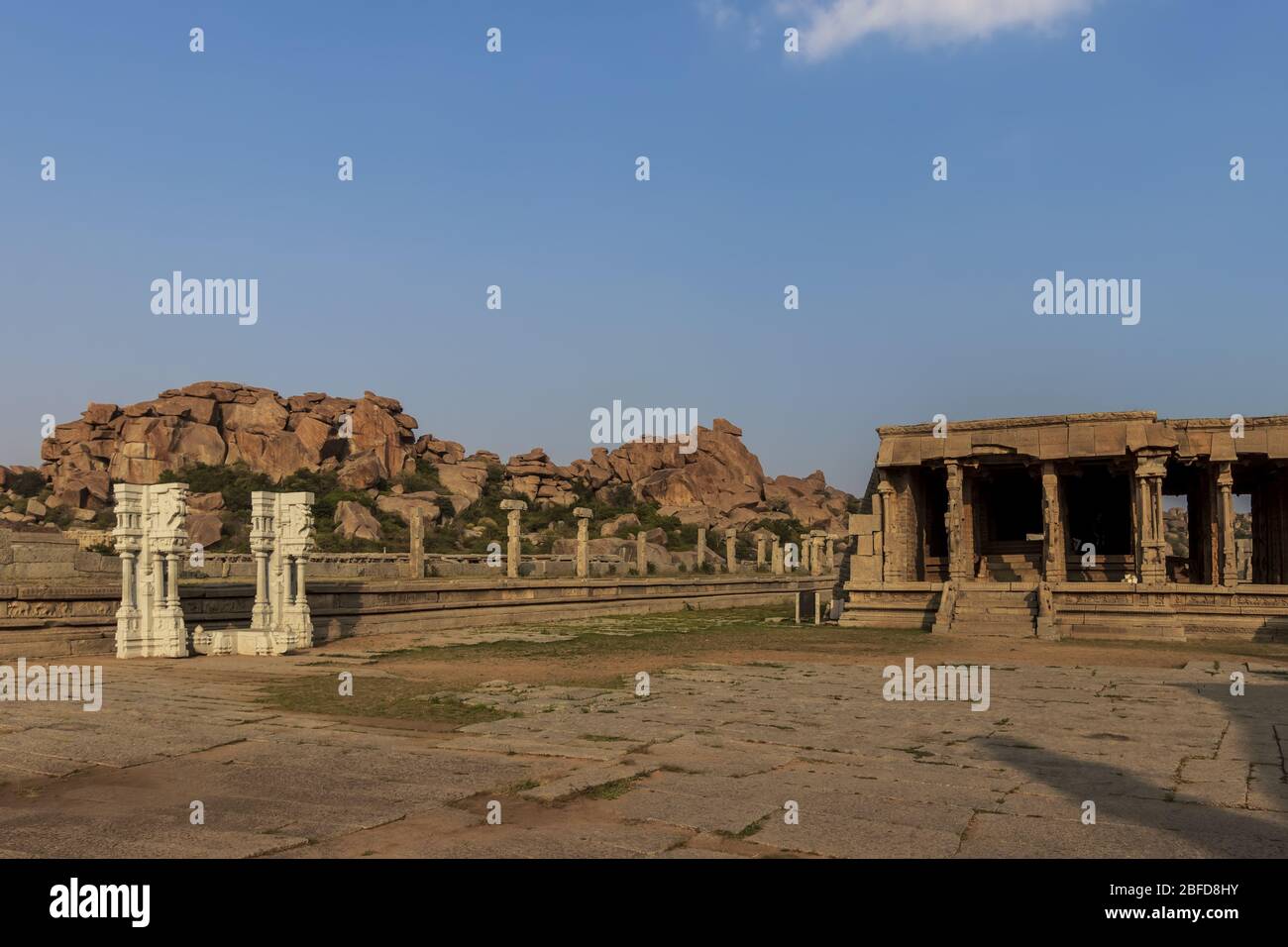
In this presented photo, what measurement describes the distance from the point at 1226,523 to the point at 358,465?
6835cm

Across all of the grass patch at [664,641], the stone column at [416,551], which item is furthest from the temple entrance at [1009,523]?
the stone column at [416,551]

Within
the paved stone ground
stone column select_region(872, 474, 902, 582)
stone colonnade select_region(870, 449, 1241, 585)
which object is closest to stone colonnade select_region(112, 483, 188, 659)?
the paved stone ground

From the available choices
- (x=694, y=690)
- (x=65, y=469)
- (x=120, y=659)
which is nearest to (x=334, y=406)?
(x=65, y=469)

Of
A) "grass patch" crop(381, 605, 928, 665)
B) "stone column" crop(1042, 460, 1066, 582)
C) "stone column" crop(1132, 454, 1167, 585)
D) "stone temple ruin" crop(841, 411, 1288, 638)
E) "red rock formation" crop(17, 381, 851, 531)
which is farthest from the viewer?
"red rock formation" crop(17, 381, 851, 531)

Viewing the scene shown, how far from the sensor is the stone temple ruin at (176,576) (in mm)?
16203

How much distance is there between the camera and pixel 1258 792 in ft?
21.1

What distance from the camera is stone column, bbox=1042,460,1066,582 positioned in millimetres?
26250

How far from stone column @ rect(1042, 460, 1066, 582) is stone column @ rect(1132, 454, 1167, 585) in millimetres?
1971

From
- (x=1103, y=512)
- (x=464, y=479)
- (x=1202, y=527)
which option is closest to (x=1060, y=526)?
(x=1202, y=527)

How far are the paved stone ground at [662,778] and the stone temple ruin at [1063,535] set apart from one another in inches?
531

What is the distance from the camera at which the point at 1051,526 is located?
86.6ft

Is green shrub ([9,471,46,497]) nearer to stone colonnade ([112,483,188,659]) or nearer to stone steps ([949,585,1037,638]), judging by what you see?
stone colonnade ([112,483,188,659])

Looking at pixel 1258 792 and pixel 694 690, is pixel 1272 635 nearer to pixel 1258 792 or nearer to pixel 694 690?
pixel 694 690

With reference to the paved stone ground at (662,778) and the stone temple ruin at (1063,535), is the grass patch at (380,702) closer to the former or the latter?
the paved stone ground at (662,778)
